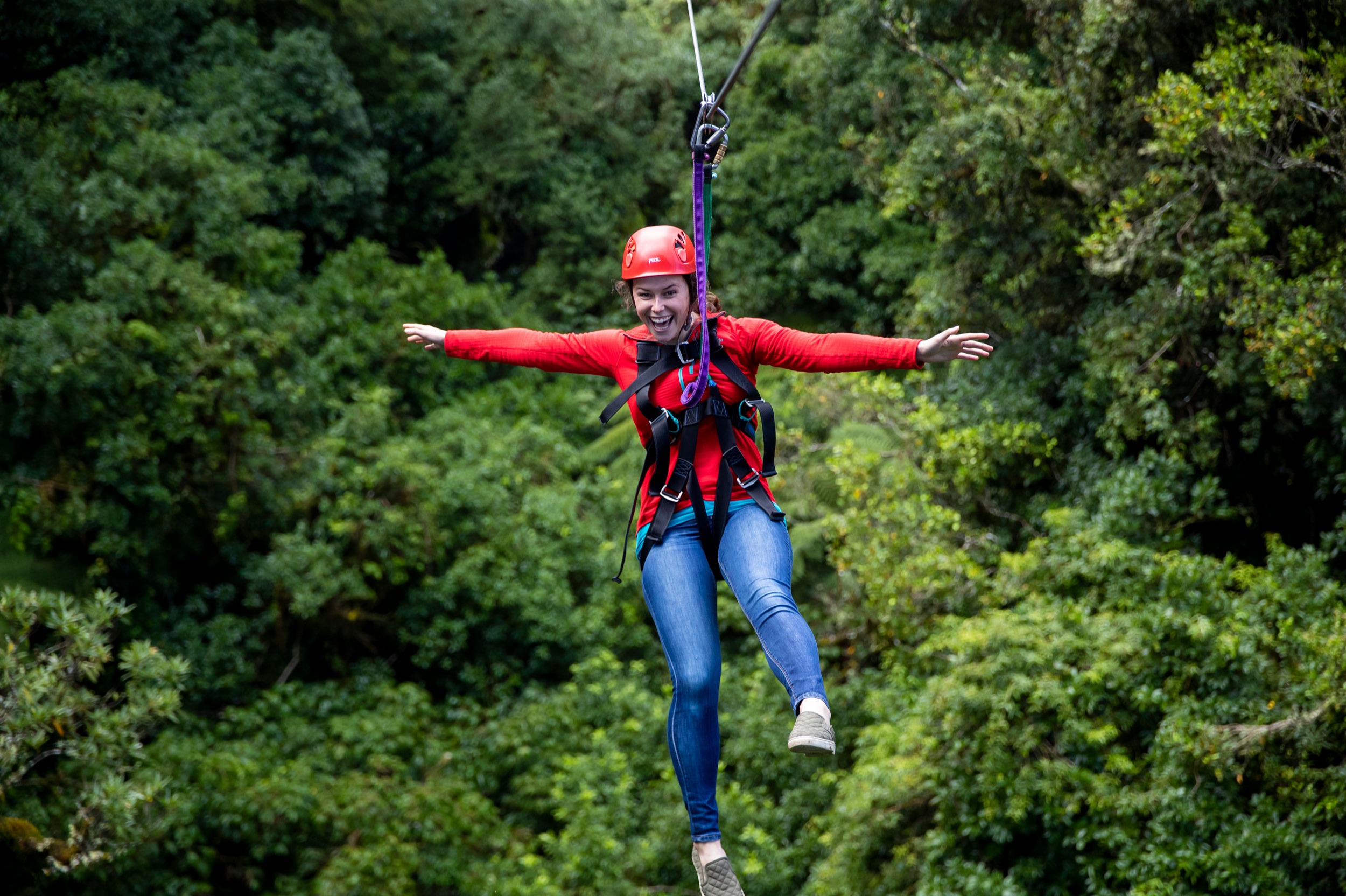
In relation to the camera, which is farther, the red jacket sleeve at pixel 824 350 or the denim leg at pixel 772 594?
the red jacket sleeve at pixel 824 350

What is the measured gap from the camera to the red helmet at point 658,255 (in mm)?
3812

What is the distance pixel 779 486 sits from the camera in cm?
1195

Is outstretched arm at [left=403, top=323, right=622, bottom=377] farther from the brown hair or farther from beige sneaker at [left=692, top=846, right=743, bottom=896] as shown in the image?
beige sneaker at [left=692, top=846, right=743, bottom=896]

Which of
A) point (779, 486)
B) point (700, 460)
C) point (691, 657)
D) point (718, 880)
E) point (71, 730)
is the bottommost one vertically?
point (718, 880)

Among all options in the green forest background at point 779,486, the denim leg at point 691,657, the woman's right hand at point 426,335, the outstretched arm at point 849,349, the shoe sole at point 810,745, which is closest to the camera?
the shoe sole at point 810,745

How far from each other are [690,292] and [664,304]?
110 mm

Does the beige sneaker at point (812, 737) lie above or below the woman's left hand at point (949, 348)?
below

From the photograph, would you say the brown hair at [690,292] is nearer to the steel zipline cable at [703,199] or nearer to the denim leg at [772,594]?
the steel zipline cable at [703,199]

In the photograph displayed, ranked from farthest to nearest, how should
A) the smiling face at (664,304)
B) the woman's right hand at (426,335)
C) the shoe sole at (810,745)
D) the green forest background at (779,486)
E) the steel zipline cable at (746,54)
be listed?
the green forest background at (779,486)
the woman's right hand at (426,335)
the smiling face at (664,304)
the shoe sole at (810,745)
the steel zipline cable at (746,54)

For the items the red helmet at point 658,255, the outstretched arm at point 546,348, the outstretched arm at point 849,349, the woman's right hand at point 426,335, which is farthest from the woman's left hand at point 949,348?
the woman's right hand at point 426,335

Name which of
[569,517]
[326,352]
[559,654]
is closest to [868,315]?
[569,517]

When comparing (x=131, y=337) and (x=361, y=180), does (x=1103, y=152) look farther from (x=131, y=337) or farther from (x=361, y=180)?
(x=361, y=180)

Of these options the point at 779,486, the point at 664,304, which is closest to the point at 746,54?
the point at 664,304

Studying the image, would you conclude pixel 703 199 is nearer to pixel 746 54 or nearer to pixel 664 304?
pixel 664 304
